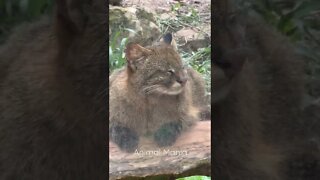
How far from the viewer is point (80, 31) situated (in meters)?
1.68

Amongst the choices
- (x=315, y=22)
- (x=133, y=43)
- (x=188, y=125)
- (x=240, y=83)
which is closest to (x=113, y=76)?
(x=133, y=43)

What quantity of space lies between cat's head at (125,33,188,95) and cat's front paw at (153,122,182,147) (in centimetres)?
9

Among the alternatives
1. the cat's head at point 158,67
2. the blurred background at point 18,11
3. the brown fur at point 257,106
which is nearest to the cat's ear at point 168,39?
the cat's head at point 158,67

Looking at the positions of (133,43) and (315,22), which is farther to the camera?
(315,22)

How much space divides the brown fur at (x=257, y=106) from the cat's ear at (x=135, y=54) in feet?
0.65

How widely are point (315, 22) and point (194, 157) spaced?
0.47 meters

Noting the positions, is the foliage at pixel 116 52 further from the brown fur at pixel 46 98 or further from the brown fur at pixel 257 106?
the brown fur at pixel 257 106

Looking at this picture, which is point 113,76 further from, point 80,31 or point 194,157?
point 194,157

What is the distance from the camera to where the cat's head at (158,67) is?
1644mm

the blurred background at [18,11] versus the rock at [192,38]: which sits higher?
the blurred background at [18,11]

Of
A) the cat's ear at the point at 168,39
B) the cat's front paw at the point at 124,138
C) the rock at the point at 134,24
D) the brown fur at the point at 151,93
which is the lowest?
the cat's front paw at the point at 124,138

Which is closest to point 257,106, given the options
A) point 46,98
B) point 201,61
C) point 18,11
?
point 201,61

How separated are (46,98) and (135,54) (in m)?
0.25

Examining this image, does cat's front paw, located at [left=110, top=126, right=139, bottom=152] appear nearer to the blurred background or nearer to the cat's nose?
the cat's nose
